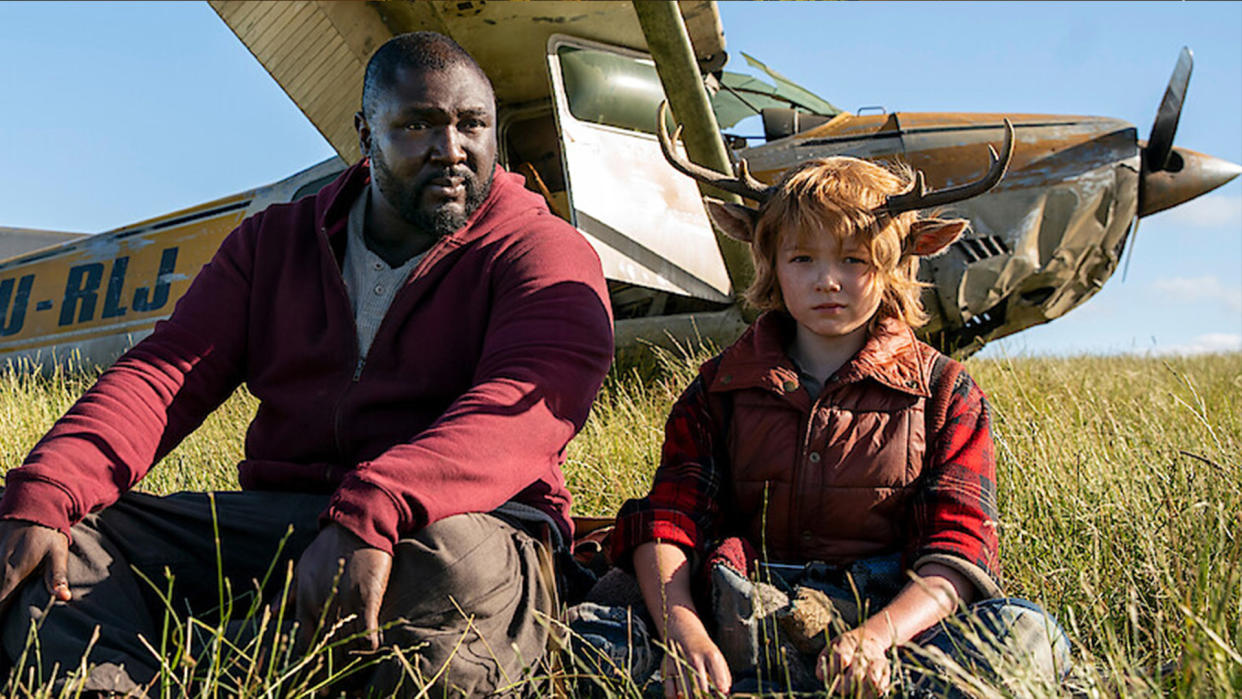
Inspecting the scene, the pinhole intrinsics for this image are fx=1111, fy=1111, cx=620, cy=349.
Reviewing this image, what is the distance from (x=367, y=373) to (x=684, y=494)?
29.0 inches

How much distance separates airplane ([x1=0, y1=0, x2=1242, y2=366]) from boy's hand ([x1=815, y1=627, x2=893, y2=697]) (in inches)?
140

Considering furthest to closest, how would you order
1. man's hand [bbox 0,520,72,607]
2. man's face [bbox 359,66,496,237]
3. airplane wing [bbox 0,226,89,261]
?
1. airplane wing [bbox 0,226,89,261]
2. man's face [bbox 359,66,496,237]
3. man's hand [bbox 0,520,72,607]

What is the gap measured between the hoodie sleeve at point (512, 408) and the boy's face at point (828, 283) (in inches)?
15.9

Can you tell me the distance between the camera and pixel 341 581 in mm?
Answer: 1772

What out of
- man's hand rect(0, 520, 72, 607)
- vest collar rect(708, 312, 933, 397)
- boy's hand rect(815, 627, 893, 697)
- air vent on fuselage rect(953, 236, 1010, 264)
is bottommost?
air vent on fuselage rect(953, 236, 1010, 264)

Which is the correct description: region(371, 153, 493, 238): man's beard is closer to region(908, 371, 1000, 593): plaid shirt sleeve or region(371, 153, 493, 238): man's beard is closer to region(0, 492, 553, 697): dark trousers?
region(0, 492, 553, 697): dark trousers

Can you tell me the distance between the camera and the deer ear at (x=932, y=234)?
227cm

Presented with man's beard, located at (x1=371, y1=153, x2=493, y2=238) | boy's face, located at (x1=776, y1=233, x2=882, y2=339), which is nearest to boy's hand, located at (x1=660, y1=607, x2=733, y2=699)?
boy's face, located at (x1=776, y1=233, x2=882, y2=339)

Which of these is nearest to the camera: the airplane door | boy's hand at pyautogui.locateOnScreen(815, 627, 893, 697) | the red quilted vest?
boy's hand at pyautogui.locateOnScreen(815, 627, 893, 697)

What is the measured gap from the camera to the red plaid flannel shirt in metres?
2.05

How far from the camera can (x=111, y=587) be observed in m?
2.10

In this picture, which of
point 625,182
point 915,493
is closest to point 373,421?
point 915,493

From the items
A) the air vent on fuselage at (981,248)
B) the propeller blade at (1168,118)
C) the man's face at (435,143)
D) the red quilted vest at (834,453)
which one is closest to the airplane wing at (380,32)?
the air vent on fuselage at (981,248)

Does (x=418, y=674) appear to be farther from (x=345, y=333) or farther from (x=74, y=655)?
(x=345, y=333)
